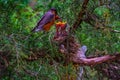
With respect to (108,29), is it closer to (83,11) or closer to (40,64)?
(83,11)

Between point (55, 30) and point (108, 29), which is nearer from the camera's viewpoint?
point (55, 30)

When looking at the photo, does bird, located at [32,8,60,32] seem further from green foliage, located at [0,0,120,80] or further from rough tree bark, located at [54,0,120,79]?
rough tree bark, located at [54,0,120,79]

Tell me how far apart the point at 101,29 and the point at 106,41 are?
264 mm

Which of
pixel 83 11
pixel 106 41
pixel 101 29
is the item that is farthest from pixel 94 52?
pixel 83 11

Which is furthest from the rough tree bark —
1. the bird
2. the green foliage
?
the bird

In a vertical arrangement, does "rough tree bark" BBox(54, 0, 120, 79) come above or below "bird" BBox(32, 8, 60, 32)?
below

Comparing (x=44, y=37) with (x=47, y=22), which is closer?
(x=44, y=37)

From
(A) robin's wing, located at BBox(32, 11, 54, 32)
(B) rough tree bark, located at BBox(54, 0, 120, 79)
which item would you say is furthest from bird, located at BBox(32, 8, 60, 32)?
(B) rough tree bark, located at BBox(54, 0, 120, 79)

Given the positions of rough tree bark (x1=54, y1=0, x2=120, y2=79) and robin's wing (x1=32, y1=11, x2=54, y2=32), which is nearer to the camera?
rough tree bark (x1=54, y1=0, x2=120, y2=79)

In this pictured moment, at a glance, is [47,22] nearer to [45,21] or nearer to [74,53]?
[45,21]

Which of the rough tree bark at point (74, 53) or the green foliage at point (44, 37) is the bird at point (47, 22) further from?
the rough tree bark at point (74, 53)

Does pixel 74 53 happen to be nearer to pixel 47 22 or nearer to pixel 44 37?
pixel 44 37

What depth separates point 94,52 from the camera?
7.95ft

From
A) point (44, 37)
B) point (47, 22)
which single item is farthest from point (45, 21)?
point (44, 37)
